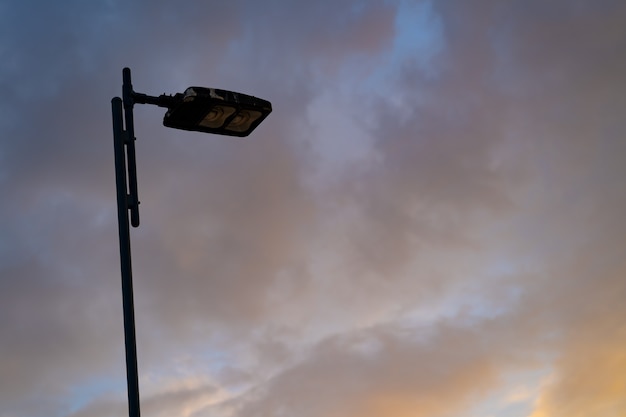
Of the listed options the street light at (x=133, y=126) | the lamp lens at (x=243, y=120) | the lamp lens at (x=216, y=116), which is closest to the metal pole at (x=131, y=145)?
the street light at (x=133, y=126)

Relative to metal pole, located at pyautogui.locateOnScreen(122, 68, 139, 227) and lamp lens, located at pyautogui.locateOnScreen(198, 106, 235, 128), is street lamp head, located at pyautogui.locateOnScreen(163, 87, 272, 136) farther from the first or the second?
metal pole, located at pyautogui.locateOnScreen(122, 68, 139, 227)

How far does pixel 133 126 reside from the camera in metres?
8.82

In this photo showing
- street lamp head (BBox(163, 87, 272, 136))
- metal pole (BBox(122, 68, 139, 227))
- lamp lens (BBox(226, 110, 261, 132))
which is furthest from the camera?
lamp lens (BBox(226, 110, 261, 132))

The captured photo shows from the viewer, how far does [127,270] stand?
809 centimetres

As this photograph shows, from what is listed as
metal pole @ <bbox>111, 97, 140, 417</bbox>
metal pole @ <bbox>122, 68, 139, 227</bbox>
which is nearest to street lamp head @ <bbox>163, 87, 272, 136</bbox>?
metal pole @ <bbox>122, 68, 139, 227</bbox>

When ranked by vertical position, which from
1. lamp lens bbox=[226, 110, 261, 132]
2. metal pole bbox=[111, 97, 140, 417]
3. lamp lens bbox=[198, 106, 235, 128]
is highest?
lamp lens bbox=[226, 110, 261, 132]

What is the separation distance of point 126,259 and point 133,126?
4.97ft

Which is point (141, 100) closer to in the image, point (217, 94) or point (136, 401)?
point (217, 94)

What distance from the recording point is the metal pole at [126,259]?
25.1ft

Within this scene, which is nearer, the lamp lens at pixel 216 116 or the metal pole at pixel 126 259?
the metal pole at pixel 126 259

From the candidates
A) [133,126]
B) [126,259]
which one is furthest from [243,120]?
[126,259]

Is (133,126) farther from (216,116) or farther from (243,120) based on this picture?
(243,120)

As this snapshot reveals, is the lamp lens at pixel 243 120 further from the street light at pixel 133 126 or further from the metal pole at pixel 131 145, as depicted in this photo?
the metal pole at pixel 131 145

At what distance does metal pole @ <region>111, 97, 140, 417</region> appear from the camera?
7.66 meters
